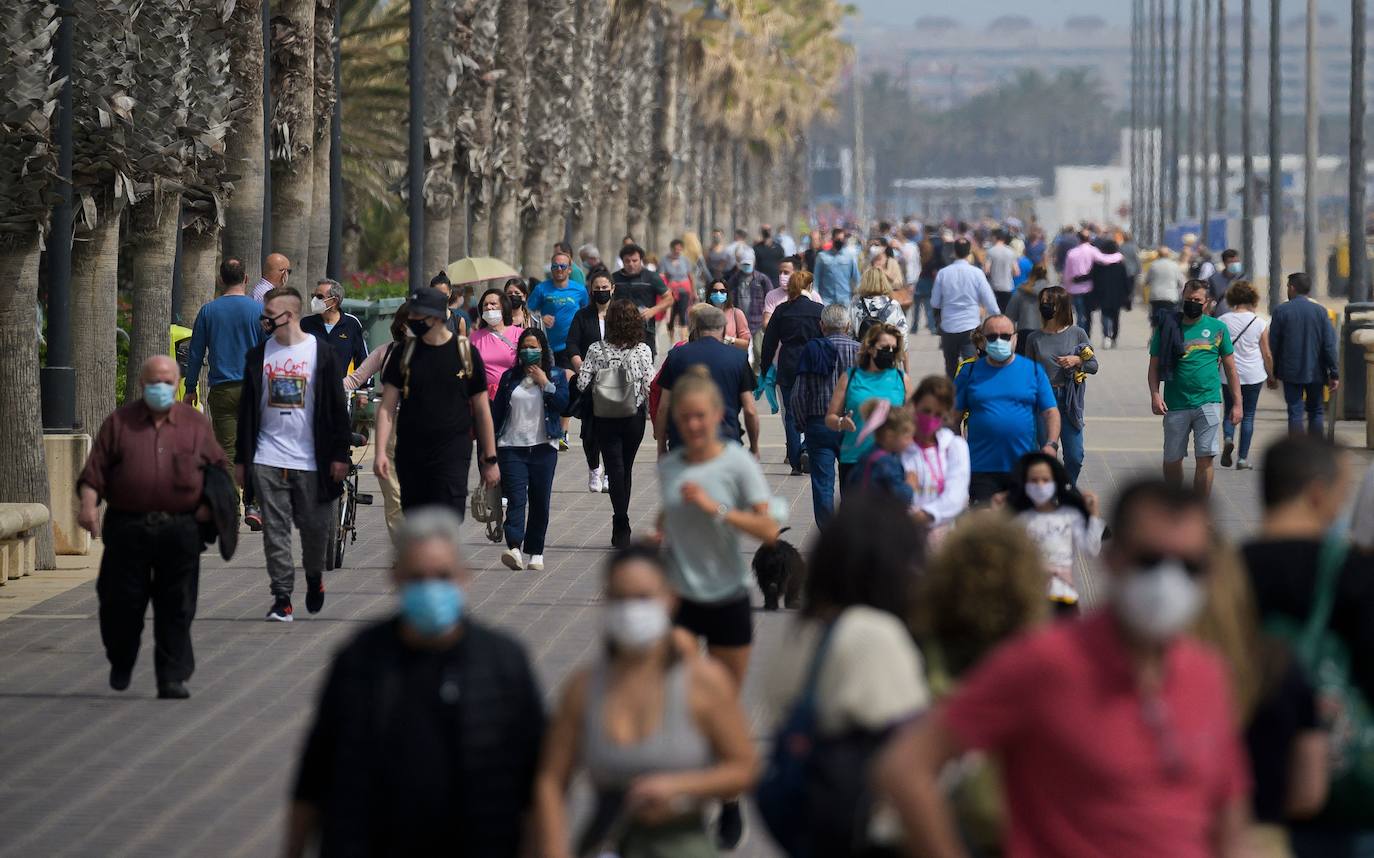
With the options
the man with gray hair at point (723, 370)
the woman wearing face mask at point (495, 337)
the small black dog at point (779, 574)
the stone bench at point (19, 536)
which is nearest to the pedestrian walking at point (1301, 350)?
the woman wearing face mask at point (495, 337)

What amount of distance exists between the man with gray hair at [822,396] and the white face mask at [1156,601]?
9.23m

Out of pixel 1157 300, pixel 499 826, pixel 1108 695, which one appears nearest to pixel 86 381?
pixel 499 826

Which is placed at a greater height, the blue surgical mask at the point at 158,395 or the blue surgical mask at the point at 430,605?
the blue surgical mask at the point at 158,395

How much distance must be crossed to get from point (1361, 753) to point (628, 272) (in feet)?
62.0

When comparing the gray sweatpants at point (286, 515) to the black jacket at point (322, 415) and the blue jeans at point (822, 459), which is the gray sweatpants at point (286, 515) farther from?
the blue jeans at point (822, 459)

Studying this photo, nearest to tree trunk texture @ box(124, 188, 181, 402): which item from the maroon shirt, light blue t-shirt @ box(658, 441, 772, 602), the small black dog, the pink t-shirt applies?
the pink t-shirt

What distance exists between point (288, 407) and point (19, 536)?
279 centimetres

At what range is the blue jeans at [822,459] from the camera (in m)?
13.4

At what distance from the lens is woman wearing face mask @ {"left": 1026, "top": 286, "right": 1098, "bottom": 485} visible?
1425cm

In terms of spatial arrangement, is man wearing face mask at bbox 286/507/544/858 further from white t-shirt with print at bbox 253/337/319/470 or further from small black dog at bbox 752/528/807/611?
white t-shirt with print at bbox 253/337/319/470

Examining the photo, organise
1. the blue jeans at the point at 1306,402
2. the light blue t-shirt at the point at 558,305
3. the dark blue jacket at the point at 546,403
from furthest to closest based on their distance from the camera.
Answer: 1. the light blue t-shirt at the point at 558,305
2. the blue jeans at the point at 1306,402
3. the dark blue jacket at the point at 546,403

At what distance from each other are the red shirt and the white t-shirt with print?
26.1 feet

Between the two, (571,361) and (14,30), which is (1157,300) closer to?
(571,361)

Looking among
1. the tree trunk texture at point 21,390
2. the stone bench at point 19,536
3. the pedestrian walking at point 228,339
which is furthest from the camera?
the pedestrian walking at point 228,339
